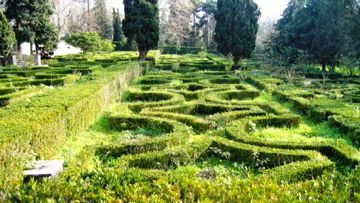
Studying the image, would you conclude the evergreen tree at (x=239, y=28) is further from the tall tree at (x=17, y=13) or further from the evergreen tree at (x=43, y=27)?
the tall tree at (x=17, y=13)

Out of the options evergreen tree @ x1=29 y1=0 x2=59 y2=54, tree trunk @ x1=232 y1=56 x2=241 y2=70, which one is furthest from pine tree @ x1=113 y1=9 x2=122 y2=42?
tree trunk @ x1=232 y1=56 x2=241 y2=70

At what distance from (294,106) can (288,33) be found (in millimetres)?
18709

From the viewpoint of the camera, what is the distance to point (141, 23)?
2712 cm

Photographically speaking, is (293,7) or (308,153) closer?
(308,153)

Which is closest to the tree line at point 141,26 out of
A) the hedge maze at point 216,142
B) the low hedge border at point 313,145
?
the hedge maze at point 216,142

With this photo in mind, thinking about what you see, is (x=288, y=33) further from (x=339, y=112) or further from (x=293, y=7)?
(x=339, y=112)

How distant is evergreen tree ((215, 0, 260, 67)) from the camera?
966 inches

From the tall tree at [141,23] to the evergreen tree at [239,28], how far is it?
499 centimetres

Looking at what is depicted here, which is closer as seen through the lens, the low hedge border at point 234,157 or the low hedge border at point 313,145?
the low hedge border at point 234,157

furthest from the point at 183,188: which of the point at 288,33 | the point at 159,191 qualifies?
the point at 288,33

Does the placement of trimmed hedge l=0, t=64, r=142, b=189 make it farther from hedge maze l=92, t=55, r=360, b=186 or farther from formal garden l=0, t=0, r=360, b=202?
hedge maze l=92, t=55, r=360, b=186

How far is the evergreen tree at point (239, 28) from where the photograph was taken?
80.5 ft

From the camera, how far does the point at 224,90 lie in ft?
45.2

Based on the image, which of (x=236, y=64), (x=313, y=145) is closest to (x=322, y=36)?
(x=236, y=64)
